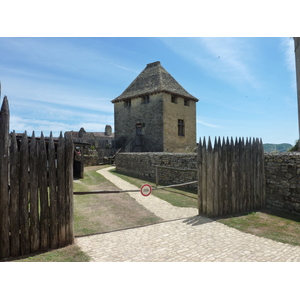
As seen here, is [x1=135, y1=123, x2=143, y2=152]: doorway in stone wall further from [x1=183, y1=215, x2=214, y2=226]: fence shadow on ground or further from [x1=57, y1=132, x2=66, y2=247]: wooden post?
[x1=57, y1=132, x2=66, y2=247]: wooden post

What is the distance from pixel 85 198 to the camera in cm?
866

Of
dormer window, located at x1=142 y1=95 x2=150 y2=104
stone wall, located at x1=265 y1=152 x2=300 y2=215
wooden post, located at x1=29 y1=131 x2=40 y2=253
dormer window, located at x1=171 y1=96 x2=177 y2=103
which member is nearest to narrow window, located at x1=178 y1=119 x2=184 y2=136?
dormer window, located at x1=171 y1=96 x2=177 y2=103

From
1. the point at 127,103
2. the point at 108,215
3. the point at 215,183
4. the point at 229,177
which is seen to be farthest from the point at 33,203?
the point at 127,103

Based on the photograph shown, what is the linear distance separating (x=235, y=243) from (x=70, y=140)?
394cm

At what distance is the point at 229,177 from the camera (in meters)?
6.43

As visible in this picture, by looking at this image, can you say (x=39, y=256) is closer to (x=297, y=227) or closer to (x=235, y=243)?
(x=235, y=243)

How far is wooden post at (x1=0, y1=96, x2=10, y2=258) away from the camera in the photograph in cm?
360

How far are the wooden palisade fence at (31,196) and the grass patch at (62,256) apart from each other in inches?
7.1

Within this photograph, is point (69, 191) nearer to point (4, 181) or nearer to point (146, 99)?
point (4, 181)

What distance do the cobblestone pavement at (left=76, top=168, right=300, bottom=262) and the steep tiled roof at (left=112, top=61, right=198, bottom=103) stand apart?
1880 centimetres

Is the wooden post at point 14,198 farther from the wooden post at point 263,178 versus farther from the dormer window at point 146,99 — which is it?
the dormer window at point 146,99

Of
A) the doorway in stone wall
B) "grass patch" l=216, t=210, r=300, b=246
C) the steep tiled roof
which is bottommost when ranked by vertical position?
"grass patch" l=216, t=210, r=300, b=246

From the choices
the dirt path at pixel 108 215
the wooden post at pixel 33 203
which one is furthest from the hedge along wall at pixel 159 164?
the wooden post at pixel 33 203

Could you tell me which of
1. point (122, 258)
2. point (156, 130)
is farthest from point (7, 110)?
point (156, 130)
